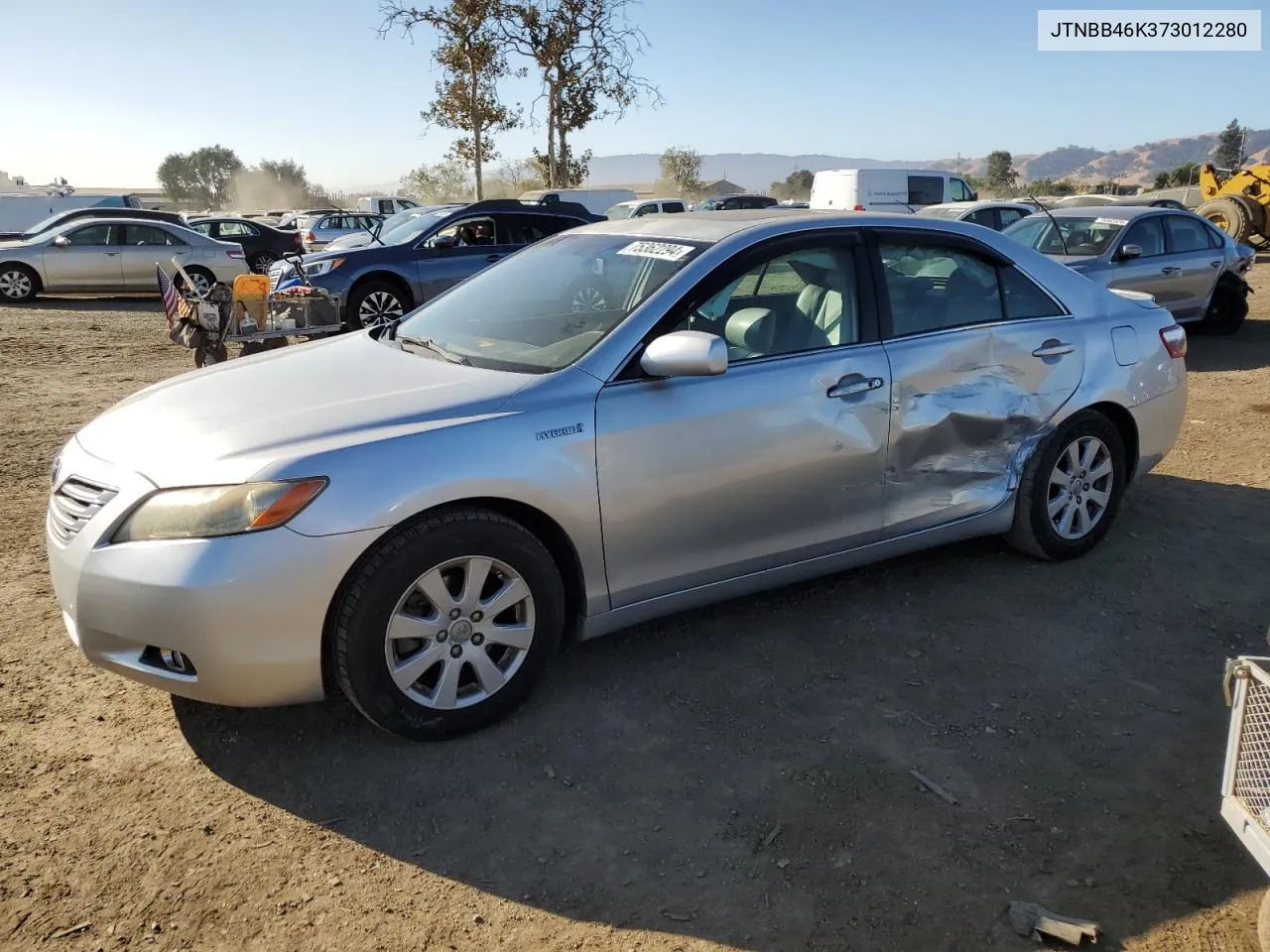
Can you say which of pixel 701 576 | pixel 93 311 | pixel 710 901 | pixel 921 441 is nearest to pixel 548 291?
pixel 701 576

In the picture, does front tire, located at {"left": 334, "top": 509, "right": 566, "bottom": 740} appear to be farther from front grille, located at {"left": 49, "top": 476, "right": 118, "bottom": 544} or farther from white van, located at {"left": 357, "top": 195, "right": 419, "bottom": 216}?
white van, located at {"left": 357, "top": 195, "right": 419, "bottom": 216}

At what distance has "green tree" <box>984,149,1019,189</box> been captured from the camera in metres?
61.2

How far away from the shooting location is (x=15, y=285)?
15938 mm

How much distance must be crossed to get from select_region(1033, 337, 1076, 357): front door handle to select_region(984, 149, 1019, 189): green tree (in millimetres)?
58603

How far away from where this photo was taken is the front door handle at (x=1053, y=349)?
4.32 metres

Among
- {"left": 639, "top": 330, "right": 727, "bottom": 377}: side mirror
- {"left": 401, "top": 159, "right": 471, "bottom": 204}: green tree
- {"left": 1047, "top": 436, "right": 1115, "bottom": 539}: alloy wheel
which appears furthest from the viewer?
{"left": 401, "top": 159, "right": 471, "bottom": 204}: green tree

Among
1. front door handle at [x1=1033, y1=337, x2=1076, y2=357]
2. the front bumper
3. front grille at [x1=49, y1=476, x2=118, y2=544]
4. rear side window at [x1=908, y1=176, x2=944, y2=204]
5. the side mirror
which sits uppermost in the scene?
rear side window at [x1=908, y1=176, x2=944, y2=204]

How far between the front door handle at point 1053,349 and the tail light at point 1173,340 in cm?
70

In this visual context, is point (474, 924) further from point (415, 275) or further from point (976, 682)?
point (415, 275)

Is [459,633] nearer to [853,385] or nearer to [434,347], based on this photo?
[434,347]

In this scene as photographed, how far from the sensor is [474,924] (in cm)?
244

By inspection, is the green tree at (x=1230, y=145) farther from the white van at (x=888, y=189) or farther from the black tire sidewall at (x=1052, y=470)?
the black tire sidewall at (x=1052, y=470)

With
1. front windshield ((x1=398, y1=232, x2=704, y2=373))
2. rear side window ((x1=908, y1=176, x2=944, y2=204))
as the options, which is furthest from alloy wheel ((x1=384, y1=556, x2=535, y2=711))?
rear side window ((x1=908, y1=176, x2=944, y2=204))

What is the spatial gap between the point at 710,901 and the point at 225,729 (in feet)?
5.73
